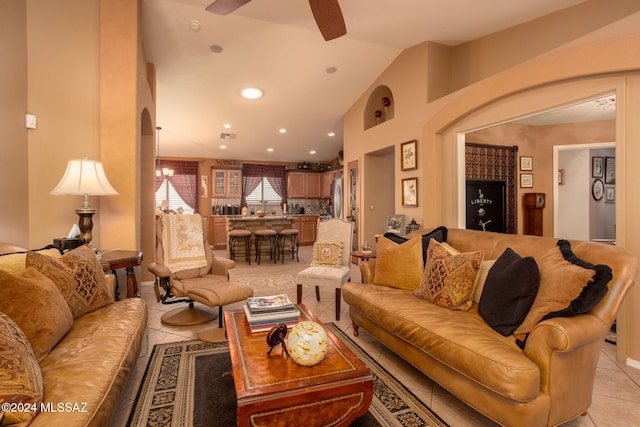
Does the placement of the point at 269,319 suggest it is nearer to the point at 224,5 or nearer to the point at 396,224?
the point at 224,5

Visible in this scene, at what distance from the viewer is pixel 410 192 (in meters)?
4.79

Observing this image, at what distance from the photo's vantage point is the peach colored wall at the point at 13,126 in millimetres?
2607

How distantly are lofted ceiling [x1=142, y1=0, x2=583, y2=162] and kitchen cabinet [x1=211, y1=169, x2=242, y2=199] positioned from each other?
1712mm

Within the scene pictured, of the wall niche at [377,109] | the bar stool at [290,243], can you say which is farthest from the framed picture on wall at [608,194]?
the bar stool at [290,243]

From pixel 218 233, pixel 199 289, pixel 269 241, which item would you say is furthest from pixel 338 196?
pixel 199 289

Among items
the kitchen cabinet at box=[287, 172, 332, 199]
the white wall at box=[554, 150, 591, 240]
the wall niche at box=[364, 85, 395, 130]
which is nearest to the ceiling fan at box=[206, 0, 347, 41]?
the wall niche at box=[364, 85, 395, 130]

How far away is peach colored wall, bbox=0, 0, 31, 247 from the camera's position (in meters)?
2.61

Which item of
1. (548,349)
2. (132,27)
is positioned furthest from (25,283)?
(132,27)

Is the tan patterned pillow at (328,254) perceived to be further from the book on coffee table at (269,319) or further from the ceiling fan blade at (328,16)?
the ceiling fan blade at (328,16)

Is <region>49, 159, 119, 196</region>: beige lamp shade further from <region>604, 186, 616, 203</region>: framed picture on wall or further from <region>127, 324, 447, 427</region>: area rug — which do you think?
<region>604, 186, 616, 203</region>: framed picture on wall

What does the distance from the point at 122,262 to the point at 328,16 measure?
9.19 feet

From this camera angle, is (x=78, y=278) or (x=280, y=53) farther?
(x=280, y=53)

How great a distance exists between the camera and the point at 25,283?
157 cm

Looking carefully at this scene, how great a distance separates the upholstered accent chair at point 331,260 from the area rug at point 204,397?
3.09ft
